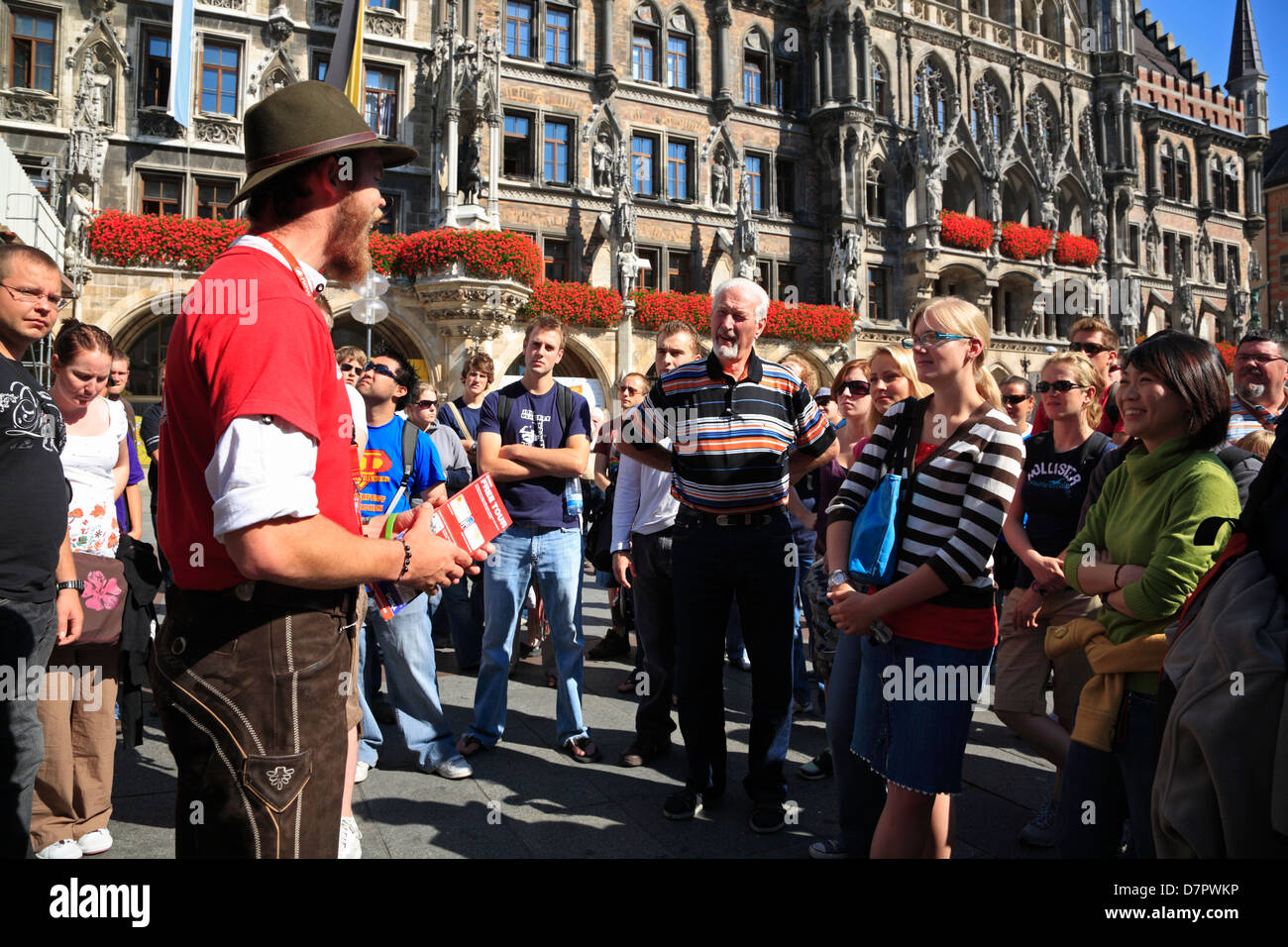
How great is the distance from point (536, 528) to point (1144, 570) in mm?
3119

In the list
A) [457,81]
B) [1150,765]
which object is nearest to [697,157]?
[457,81]

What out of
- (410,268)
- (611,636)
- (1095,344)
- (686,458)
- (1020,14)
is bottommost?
(611,636)

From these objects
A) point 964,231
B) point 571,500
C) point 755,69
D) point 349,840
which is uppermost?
point 755,69

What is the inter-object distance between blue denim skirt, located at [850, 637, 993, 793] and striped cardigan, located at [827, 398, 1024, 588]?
249 mm

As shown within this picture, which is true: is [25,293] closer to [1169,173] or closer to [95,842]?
[95,842]

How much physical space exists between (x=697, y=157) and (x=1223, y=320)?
1052 inches

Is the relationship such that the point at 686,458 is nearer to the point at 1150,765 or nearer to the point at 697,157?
the point at 1150,765

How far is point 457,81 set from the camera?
2106 cm

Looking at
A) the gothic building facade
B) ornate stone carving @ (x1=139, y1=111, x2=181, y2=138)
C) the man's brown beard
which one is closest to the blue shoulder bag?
the man's brown beard

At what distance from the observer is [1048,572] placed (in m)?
3.73

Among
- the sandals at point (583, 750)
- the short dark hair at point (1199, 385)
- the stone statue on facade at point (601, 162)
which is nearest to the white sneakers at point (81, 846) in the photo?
the sandals at point (583, 750)

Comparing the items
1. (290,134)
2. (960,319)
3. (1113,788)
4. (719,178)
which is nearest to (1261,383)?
(960,319)

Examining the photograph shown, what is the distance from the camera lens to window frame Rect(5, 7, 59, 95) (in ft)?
60.7

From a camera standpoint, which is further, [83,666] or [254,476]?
[83,666]
